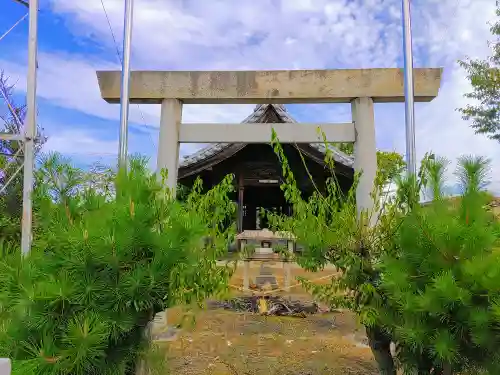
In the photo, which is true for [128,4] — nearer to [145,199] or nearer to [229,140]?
[229,140]

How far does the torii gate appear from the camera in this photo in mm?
4078

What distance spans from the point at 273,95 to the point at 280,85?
124mm

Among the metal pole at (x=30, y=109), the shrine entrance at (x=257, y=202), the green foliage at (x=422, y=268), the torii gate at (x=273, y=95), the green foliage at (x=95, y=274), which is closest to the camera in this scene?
the green foliage at (x=95, y=274)

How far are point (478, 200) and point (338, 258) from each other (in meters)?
0.74

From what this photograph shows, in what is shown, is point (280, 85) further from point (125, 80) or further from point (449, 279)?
point (449, 279)

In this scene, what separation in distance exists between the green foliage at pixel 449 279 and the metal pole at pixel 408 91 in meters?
1.11

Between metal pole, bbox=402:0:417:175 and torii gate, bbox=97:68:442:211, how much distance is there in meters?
0.65

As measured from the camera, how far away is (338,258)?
219cm

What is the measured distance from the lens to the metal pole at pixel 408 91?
3.03 metres

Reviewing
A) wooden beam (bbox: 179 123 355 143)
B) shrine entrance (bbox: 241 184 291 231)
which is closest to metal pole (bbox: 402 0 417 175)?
wooden beam (bbox: 179 123 355 143)

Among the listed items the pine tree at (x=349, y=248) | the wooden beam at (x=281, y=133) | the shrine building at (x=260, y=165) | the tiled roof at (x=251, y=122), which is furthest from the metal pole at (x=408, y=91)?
the tiled roof at (x=251, y=122)

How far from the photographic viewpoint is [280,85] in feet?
13.5

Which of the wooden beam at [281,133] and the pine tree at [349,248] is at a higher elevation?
the wooden beam at [281,133]

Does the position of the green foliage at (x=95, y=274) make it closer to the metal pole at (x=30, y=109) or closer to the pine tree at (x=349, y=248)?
the pine tree at (x=349, y=248)
